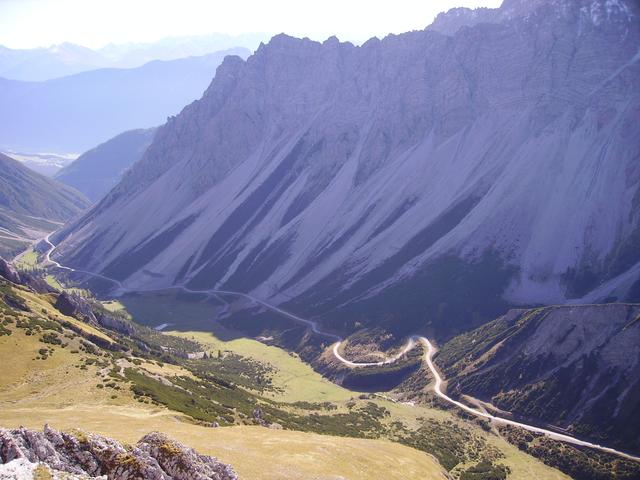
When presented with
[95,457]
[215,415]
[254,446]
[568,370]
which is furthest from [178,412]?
[568,370]

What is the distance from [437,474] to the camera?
67.8 meters

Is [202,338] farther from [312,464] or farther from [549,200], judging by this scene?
[312,464]

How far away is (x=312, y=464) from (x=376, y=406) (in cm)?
7845

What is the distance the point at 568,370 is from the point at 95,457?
107 metres

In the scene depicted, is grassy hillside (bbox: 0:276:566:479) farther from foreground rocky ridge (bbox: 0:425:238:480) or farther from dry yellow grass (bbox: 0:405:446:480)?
foreground rocky ridge (bbox: 0:425:238:480)

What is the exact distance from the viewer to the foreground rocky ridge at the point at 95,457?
2842 centimetres

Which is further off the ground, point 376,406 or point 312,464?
point 312,464

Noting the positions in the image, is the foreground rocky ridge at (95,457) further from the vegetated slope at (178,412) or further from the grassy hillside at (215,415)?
the vegetated slope at (178,412)

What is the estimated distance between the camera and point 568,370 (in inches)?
4599

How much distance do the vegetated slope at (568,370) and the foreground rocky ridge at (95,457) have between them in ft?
296

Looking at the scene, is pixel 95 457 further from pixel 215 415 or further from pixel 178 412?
pixel 215 415

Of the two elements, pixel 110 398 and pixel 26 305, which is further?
pixel 26 305

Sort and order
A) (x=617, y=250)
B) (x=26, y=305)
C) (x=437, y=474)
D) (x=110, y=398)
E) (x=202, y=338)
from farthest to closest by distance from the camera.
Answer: (x=202, y=338) → (x=617, y=250) → (x=26, y=305) → (x=437, y=474) → (x=110, y=398)

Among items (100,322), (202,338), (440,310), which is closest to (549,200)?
(440,310)
